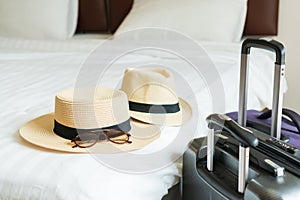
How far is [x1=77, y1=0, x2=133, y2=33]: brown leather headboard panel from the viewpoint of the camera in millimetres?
3045

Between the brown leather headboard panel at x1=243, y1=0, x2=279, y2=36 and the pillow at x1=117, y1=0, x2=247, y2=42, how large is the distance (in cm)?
11

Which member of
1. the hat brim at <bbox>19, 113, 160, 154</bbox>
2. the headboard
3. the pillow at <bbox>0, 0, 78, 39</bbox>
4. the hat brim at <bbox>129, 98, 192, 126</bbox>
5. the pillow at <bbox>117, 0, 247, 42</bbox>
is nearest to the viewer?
the hat brim at <bbox>19, 113, 160, 154</bbox>

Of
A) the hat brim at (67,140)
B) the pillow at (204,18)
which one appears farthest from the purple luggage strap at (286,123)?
the pillow at (204,18)

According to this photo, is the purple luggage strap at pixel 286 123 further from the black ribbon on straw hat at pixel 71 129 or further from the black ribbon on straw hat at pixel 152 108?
the black ribbon on straw hat at pixel 71 129

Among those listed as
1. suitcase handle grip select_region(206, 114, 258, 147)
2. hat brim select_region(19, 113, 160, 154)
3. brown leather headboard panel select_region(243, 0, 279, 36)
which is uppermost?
brown leather headboard panel select_region(243, 0, 279, 36)

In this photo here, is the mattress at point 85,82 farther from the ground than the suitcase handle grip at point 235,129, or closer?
closer

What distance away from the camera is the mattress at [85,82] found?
3.45 feet

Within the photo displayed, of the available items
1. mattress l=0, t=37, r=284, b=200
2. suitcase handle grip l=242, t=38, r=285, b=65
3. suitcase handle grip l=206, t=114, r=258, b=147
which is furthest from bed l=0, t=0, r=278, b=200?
suitcase handle grip l=242, t=38, r=285, b=65

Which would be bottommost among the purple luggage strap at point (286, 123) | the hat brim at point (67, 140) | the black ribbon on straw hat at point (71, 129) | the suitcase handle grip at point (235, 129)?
the purple luggage strap at point (286, 123)

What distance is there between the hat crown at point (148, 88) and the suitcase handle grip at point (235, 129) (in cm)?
24

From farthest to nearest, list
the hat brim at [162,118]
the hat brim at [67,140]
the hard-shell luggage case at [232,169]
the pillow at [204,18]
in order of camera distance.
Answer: the pillow at [204,18] < the hat brim at [162,118] < the hat brim at [67,140] < the hard-shell luggage case at [232,169]

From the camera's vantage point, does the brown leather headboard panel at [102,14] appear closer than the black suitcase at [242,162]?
No

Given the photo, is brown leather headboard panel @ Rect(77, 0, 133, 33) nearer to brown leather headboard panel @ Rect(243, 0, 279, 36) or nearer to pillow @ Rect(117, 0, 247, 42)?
pillow @ Rect(117, 0, 247, 42)

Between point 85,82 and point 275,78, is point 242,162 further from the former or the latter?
point 85,82
